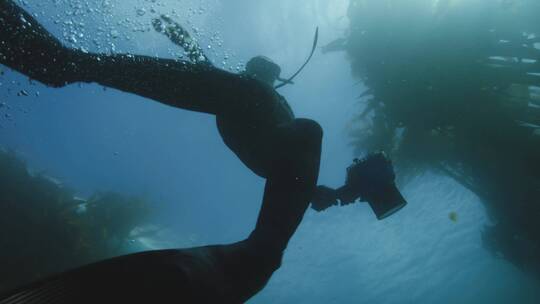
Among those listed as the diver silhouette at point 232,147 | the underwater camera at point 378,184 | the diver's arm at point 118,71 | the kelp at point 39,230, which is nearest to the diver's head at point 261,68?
the diver silhouette at point 232,147

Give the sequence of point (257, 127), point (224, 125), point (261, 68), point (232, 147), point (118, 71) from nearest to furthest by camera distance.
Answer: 1. point (118, 71)
2. point (257, 127)
3. point (224, 125)
4. point (232, 147)
5. point (261, 68)

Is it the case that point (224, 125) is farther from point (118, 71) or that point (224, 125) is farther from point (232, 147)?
point (118, 71)

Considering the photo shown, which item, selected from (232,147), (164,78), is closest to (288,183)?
(164,78)

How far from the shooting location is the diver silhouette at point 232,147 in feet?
2.93

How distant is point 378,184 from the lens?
2.78 metres

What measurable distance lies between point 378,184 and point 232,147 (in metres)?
1.31

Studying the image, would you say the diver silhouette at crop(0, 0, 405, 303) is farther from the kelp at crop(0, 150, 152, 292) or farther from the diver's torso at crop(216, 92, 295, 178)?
the kelp at crop(0, 150, 152, 292)

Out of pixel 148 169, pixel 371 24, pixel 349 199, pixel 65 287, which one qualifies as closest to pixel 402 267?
pixel 148 169

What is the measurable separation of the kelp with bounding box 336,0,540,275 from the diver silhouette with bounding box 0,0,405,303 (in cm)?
783

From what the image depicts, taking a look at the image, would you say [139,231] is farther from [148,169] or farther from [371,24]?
[371,24]

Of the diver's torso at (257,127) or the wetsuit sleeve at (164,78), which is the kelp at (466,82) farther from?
the wetsuit sleeve at (164,78)

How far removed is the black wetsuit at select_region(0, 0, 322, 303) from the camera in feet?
3.37

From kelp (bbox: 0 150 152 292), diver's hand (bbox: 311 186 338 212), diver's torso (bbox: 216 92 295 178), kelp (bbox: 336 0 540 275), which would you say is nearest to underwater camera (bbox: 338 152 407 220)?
diver's hand (bbox: 311 186 338 212)

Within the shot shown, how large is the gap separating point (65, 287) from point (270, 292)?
1631 inches
